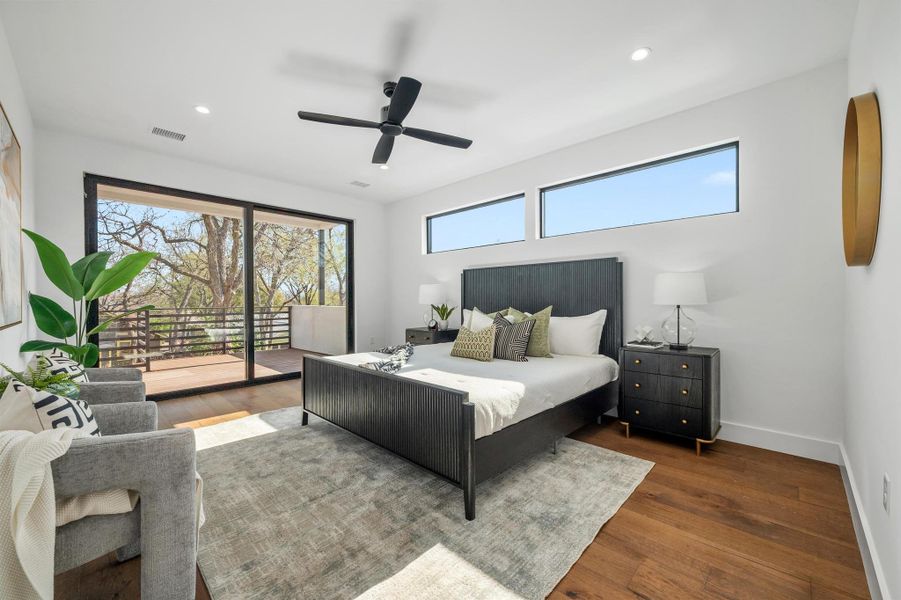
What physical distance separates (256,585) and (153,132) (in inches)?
160

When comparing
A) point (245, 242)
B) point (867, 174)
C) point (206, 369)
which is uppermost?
point (245, 242)

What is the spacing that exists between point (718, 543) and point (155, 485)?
7.76ft

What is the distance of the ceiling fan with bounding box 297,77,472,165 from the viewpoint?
2.45 meters

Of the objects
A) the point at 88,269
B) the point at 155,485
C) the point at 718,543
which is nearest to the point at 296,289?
the point at 88,269

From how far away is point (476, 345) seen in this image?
337 centimetres

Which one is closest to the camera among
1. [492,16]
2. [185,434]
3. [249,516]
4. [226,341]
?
[185,434]

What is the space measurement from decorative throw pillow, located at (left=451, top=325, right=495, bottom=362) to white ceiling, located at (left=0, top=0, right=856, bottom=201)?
6.34 feet

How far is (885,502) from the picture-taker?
4.87ft

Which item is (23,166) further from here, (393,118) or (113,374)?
(393,118)

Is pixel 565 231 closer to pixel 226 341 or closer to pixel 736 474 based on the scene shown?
pixel 736 474

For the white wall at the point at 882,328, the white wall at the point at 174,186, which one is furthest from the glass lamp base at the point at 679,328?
the white wall at the point at 174,186

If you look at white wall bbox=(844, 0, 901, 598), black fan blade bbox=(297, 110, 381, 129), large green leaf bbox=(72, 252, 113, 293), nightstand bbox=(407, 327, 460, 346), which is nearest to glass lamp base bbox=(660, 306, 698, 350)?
white wall bbox=(844, 0, 901, 598)

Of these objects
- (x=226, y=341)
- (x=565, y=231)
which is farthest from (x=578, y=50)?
(x=226, y=341)

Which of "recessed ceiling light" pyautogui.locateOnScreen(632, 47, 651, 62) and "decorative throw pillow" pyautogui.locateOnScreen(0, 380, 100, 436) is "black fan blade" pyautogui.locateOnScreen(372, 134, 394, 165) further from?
"decorative throw pillow" pyautogui.locateOnScreen(0, 380, 100, 436)
